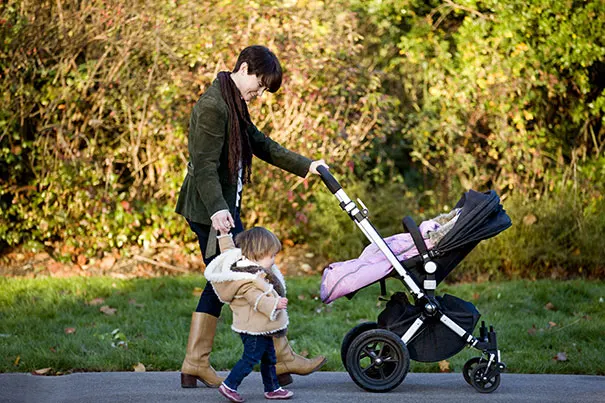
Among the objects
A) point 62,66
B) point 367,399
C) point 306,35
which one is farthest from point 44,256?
point 367,399

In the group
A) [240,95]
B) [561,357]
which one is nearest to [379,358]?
[240,95]

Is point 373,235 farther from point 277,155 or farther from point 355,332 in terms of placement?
point 277,155

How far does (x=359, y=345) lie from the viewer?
5.35 m

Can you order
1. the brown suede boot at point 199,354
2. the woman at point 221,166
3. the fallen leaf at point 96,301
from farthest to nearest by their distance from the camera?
the fallen leaf at point 96,301 → the brown suede boot at point 199,354 → the woman at point 221,166

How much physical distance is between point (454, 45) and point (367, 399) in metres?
7.27

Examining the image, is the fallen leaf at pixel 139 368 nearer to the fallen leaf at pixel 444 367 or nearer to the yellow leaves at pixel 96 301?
the yellow leaves at pixel 96 301

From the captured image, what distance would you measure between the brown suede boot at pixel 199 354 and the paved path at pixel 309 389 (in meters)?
0.06

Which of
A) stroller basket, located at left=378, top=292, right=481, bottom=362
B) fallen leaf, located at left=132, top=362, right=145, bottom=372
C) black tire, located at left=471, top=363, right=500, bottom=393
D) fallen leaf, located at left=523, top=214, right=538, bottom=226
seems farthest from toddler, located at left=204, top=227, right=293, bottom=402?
fallen leaf, located at left=523, top=214, right=538, bottom=226

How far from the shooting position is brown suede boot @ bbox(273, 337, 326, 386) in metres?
5.47

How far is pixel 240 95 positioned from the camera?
5.32 metres

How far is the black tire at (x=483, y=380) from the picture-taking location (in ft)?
17.7

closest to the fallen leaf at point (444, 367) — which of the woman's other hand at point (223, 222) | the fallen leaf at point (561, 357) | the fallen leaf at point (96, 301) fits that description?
the fallen leaf at point (561, 357)

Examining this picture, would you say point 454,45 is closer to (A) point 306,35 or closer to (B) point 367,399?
(A) point 306,35

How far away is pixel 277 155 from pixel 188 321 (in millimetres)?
2287
